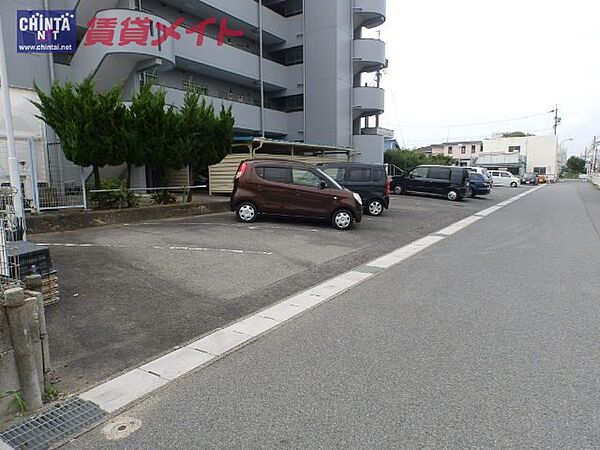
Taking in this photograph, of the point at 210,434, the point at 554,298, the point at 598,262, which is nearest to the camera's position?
the point at 210,434

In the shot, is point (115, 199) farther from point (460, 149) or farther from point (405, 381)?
point (460, 149)

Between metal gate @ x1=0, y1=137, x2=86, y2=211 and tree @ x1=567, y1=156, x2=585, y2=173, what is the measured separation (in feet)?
416

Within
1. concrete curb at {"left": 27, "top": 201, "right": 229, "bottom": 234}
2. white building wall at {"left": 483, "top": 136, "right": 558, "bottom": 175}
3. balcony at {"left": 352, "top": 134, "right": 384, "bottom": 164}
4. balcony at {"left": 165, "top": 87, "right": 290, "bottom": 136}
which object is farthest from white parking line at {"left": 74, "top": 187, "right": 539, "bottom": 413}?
white building wall at {"left": 483, "top": 136, "right": 558, "bottom": 175}

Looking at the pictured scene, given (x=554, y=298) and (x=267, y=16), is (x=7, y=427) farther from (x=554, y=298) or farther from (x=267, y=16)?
(x=267, y=16)

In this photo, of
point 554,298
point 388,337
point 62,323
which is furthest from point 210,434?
point 554,298

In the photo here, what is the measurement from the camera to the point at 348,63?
2598 centimetres

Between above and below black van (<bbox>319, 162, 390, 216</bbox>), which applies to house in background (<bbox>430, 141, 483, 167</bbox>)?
above

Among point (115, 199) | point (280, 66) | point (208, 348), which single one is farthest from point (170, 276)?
point (280, 66)

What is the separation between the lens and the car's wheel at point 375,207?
1422 cm

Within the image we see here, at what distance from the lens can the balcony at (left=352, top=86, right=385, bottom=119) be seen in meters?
26.4

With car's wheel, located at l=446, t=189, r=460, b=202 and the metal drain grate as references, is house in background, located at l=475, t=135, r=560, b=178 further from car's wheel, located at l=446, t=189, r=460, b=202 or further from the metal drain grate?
the metal drain grate

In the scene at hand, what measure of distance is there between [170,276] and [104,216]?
17.3 feet

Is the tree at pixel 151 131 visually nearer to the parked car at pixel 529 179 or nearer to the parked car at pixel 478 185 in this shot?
the parked car at pixel 478 185

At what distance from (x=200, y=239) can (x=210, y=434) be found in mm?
6577
